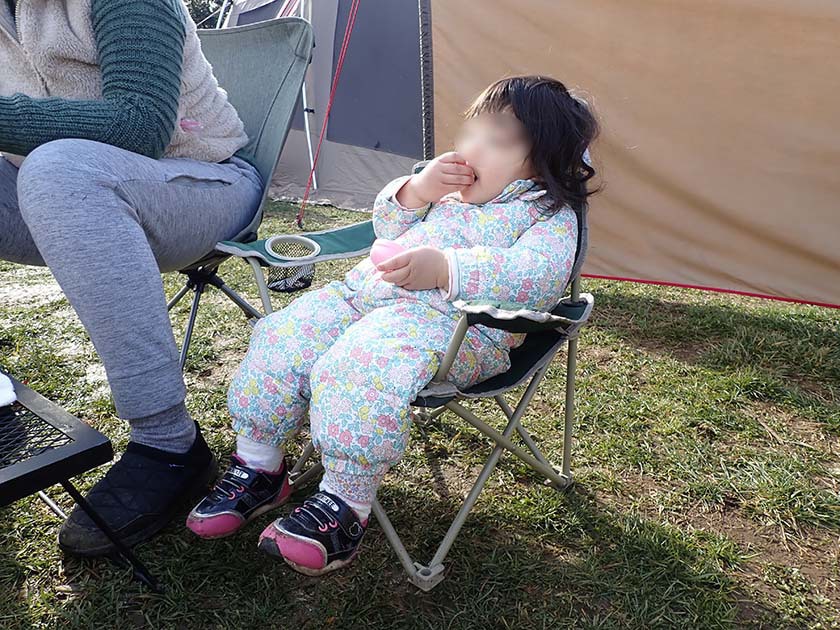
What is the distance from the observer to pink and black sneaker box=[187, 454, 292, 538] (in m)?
1.25

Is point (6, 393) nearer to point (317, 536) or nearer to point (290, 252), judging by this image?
point (317, 536)

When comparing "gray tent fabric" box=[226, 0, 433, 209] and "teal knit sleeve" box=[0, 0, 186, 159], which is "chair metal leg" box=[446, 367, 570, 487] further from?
"gray tent fabric" box=[226, 0, 433, 209]

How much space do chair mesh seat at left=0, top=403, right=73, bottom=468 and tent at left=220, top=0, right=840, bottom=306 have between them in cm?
229

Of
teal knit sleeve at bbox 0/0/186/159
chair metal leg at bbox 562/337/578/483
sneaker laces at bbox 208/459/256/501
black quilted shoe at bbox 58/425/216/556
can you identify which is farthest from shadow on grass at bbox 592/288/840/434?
teal knit sleeve at bbox 0/0/186/159

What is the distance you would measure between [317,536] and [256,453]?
284 millimetres

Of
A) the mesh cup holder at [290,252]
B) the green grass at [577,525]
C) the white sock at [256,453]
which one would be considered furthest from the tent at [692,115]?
the white sock at [256,453]

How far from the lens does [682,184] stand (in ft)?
10.3

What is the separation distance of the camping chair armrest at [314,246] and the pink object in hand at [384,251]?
164mm

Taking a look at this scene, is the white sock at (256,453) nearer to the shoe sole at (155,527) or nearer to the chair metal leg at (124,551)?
the shoe sole at (155,527)

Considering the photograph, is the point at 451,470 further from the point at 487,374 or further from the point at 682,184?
the point at 682,184

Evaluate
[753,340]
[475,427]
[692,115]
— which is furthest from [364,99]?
[475,427]

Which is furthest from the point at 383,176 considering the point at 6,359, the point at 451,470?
the point at 451,470

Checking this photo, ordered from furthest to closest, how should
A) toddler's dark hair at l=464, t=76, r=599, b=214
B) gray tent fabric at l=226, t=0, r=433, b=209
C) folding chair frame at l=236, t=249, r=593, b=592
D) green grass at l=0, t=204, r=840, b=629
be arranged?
gray tent fabric at l=226, t=0, r=433, b=209 → toddler's dark hair at l=464, t=76, r=599, b=214 → green grass at l=0, t=204, r=840, b=629 → folding chair frame at l=236, t=249, r=593, b=592

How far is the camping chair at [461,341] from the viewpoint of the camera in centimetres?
113
